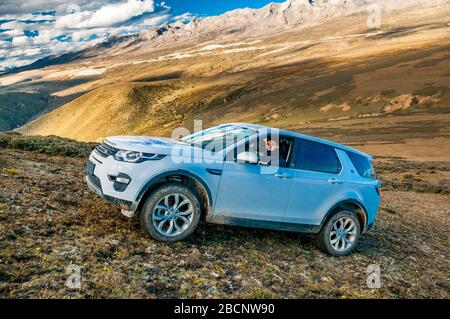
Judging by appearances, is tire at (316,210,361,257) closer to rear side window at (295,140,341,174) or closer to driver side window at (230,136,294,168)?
rear side window at (295,140,341,174)

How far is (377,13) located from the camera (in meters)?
17.9

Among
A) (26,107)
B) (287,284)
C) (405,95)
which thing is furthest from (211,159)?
(26,107)

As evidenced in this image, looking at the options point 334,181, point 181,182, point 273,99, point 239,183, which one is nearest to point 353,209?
point 334,181

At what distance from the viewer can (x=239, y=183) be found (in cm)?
682

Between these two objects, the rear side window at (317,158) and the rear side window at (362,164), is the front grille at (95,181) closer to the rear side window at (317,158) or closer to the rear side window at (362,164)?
the rear side window at (317,158)

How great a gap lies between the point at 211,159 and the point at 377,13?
14699 mm

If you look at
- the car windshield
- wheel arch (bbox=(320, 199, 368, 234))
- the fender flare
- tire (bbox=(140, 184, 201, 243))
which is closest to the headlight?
the fender flare

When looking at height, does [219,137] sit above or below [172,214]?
above

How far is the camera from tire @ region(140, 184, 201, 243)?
6.42 m

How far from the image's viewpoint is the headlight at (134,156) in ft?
21.0

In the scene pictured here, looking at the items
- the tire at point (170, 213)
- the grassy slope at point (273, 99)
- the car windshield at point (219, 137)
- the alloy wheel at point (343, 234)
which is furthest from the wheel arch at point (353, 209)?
the grassy slope at point (273, 99)

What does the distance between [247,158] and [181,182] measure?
1.17 metres

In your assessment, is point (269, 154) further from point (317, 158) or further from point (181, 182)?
point (181, 182)
